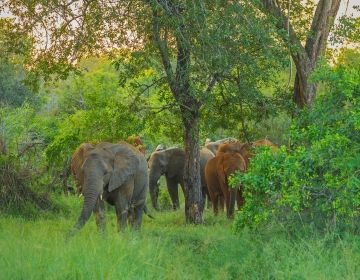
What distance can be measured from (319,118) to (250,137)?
5880 millimetres

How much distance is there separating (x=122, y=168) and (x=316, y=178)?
14.3ft

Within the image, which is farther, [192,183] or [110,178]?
[192,183]

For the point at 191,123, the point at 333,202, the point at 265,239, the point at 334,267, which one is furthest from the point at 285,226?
the point at 191,123

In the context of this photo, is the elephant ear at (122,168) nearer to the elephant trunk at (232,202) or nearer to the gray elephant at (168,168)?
the elephant trunk at (232,202)

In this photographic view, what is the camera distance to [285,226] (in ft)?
37.3

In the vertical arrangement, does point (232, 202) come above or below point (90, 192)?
below

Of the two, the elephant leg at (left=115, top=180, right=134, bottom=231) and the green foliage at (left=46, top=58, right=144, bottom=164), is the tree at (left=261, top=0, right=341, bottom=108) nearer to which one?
the green foliage at (left=46, top=58, right=144, bottom=164)

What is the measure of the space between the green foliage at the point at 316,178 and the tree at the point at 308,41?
473cm

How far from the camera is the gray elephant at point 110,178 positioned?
1340 cm

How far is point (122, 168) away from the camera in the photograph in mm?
14547

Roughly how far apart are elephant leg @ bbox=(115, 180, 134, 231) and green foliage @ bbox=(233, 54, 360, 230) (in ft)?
11.7

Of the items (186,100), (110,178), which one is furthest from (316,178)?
(186,100)

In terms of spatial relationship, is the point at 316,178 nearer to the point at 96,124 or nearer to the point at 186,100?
the point at 186,100

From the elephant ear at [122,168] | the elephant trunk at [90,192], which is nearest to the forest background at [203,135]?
the elephant trunk at [90,192]
